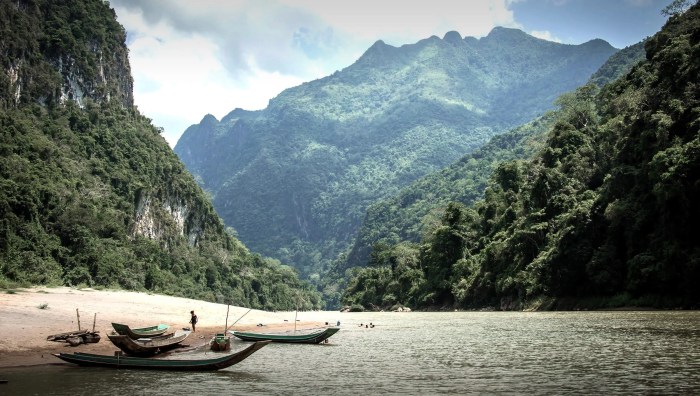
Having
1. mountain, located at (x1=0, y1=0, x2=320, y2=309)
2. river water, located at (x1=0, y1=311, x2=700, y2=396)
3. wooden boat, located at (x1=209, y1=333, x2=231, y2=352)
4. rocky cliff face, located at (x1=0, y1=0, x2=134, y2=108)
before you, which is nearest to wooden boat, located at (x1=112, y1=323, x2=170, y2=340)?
river water, located at (x1=0, y1=311, x2=700, y2=396)

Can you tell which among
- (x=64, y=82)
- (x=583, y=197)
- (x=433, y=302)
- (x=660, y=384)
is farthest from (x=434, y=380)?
(x=64, y=82)

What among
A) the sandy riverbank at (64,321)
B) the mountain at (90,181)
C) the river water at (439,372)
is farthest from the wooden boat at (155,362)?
the mountain at (90,181)

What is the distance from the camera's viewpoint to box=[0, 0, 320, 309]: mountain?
3031 inches

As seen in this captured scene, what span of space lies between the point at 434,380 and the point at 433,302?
288 feet

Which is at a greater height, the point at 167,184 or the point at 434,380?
the point at 167,184

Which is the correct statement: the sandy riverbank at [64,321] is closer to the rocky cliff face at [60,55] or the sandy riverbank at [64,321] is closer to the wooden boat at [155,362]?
the wooden boat at [155,362]

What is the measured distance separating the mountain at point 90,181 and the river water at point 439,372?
36.2 metres

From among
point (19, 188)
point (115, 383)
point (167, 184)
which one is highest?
point (167, 184)

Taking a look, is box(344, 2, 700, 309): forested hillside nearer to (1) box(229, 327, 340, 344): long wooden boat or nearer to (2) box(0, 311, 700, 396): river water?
(2) box(0, 311, 700, 396): river water

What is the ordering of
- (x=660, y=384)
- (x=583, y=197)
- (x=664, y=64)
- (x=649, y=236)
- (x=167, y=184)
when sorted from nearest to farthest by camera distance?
(x=660, y=384) < (x=649, y=236) < (x=664, y=64) < (x=583, y=197) < (x=167, y=184)

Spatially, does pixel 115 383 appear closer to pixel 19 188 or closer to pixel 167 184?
pixel 19 188

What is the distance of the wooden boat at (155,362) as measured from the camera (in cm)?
2145

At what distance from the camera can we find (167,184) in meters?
136

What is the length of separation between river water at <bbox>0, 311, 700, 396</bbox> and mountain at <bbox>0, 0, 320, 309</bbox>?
36235 millimetres
